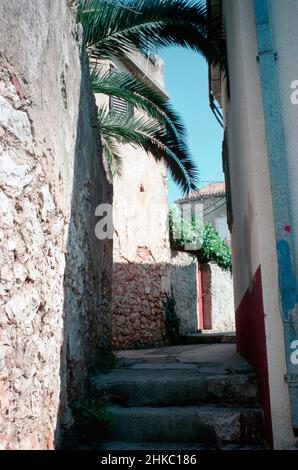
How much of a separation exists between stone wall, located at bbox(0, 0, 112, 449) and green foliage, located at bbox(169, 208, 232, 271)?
26.5 feet

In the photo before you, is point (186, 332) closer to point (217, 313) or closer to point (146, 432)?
point (217, 313)

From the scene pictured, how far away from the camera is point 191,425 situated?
2.95 m

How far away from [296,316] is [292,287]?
16 centimetres

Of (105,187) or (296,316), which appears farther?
(105,187)

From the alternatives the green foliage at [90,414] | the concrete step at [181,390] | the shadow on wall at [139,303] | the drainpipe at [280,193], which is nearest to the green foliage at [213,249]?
the shadow on wall at [139,303]

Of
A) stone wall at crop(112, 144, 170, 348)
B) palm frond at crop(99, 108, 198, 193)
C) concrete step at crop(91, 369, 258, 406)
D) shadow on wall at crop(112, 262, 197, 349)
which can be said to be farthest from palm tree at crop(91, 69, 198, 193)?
concrete step at crop(91, 369, 258, 406)

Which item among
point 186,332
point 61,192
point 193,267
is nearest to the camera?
point 61,192

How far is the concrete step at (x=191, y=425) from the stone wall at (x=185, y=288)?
7596 millimetres

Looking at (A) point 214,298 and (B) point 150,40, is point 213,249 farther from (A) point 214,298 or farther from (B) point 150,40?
(B) point 150,40

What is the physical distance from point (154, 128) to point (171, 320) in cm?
454

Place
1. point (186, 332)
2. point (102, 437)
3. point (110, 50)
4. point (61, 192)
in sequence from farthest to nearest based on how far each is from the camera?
point (186, 332), point (110, 50), point (102, 437), point (61, 192)

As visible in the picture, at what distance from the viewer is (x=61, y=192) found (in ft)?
9.07
